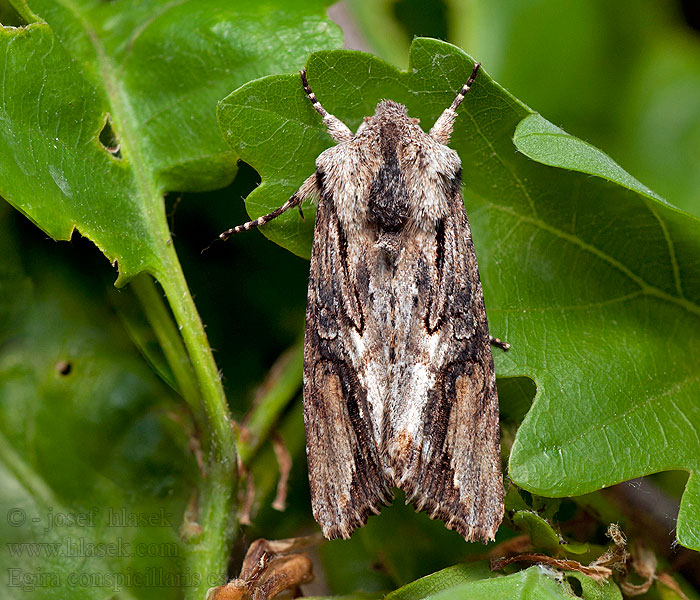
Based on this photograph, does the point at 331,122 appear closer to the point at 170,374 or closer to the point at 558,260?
the point at 558,260

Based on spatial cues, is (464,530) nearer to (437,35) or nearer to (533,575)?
(533,575)

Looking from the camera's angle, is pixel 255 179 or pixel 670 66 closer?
pixel 255 179

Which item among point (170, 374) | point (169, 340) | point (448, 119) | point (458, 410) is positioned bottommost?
point (170, 374)

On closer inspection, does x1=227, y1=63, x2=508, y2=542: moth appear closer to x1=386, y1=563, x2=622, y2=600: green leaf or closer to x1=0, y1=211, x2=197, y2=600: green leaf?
x1=386, y1=563, x2=622, y2=600: green leaf

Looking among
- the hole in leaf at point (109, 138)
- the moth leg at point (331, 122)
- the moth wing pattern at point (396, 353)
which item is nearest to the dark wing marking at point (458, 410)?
the moth wing pattern at point (396, 353)

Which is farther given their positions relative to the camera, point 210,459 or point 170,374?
point 170,374

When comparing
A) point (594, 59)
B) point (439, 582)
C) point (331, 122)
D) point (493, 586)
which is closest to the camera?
point (493, 586)

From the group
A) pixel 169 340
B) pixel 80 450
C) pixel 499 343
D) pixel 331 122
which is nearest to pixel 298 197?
pixel 331 122

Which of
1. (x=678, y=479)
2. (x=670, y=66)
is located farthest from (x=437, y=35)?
(x=678, y=479)
